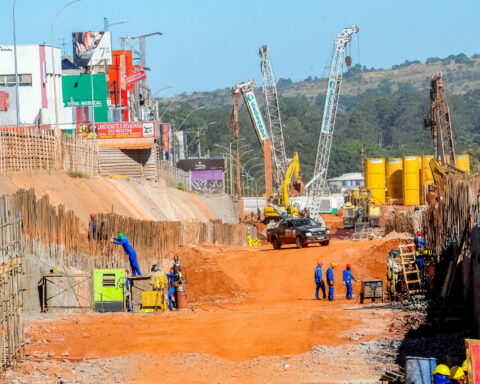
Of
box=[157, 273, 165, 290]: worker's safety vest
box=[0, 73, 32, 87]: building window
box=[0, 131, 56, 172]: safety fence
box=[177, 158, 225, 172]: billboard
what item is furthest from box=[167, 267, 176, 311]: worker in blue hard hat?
box=[177, 158, 225, 172]: billboard

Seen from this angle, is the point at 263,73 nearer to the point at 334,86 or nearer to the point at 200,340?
the point at 334,86

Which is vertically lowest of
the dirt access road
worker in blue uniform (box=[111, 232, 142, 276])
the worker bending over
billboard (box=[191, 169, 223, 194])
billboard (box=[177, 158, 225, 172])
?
the dirt access road

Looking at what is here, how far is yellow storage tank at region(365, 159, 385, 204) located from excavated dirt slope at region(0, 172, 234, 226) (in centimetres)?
2565

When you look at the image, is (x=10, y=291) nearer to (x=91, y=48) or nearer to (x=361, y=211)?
(x=361, y=211)

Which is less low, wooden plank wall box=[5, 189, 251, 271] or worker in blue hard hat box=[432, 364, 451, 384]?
wooden plank wall box=[5, 189, 251, 271]

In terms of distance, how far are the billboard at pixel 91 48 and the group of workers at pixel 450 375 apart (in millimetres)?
88667

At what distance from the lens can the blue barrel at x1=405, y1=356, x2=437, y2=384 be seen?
16109mm

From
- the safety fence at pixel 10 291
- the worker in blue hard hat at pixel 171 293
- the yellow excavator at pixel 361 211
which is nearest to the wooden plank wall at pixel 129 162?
the yellow excavator at pixel 361 211

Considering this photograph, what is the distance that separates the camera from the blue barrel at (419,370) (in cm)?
1611

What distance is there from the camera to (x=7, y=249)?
19.8m

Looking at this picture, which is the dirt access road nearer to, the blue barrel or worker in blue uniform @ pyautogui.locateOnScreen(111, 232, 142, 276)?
the blue barrel

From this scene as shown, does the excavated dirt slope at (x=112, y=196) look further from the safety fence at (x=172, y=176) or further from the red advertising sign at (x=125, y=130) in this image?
the red advertising sign at (x=125, y=130)

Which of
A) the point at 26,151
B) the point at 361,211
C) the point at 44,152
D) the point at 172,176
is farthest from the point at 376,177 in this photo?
the point at 26,151

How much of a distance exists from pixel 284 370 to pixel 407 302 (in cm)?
914
